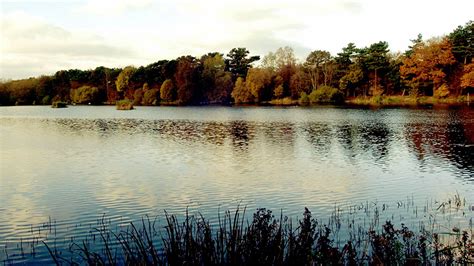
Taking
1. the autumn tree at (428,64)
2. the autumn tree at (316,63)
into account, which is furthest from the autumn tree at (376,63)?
the autumn tree at (316,63)

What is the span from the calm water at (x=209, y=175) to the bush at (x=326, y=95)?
64.5m

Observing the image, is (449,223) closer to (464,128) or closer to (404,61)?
(464,128)

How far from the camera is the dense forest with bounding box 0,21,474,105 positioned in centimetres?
9000

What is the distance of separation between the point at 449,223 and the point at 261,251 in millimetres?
8163

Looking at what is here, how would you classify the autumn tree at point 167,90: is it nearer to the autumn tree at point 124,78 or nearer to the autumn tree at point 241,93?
the autumn tree at point 124,78

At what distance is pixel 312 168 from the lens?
23.4 metres

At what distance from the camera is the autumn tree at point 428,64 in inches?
3462

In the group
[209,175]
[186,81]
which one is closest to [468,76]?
[186,81]

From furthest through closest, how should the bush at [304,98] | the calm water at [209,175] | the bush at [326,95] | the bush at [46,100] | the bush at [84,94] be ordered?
the bush at [46,100] < the bush at [84,94] < the bush at [304,98] < the bush at [326,95] < the calm water at [209,175]

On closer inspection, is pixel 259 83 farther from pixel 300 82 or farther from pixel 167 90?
pixel 167 90

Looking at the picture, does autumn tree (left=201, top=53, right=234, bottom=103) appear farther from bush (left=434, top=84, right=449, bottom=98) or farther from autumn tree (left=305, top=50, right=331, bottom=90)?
bush (left=434, top=84, right=449, bottom=98)

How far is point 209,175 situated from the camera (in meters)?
21.4

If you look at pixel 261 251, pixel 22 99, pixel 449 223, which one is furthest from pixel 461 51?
pixel 22 99

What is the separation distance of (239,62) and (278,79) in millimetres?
21639
